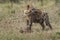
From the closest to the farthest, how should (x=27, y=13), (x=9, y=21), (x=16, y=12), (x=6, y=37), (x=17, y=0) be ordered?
1. (x=6, y=37)
2. (x=27, y=13)
3. (x=9, y=21)
4. (x=16, y=12)
5. (x=17, y=0)

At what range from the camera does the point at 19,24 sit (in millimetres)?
10672

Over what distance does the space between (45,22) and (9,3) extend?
5.07 metres

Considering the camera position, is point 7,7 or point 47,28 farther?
point 7,7

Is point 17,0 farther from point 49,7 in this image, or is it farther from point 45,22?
point 45,22

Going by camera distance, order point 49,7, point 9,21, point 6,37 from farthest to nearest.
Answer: point 49,7, point 9,21, point 6,37

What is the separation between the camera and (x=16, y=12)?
13000 millimetres

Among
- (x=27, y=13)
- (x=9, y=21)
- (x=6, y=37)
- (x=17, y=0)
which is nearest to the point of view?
(x=6, y=37)

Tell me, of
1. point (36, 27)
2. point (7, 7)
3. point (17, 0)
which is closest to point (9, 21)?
point (36, 27)

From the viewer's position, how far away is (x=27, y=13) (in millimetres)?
9602

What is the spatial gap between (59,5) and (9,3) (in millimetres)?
2576

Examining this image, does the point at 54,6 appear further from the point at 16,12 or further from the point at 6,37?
the point at 6,37

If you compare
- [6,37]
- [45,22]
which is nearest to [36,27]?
[45,22]

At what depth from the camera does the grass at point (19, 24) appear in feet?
26.3

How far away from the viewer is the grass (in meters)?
8.02
